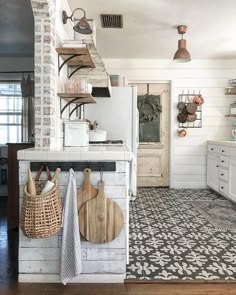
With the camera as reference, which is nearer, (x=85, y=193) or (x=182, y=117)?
(x=85, y=193)

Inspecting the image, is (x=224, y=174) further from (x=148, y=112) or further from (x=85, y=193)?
(x=85, y=193)

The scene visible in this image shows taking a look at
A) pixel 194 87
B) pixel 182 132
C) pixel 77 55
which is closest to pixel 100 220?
pixel 77 55

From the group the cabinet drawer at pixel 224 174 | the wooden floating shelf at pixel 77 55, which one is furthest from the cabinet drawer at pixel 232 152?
the wooden floating shelf at pixel 77 55

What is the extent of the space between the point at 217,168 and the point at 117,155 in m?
3.46

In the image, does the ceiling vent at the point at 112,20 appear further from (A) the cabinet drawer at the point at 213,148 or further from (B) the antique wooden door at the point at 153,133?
(A) the cabinet drawer at the point at 213,148

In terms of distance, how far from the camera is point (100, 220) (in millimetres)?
2111

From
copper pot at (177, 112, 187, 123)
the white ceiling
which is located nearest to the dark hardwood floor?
the white ceiling

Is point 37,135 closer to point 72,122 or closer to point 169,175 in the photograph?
point 72,122

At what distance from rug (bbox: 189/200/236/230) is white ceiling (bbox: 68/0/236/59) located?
2.39 meters

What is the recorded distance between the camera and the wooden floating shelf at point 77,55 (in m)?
2.64

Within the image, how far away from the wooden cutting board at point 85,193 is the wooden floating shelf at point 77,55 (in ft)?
3.61

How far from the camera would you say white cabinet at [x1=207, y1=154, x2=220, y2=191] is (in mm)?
5172

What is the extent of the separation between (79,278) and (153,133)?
401 centimetres

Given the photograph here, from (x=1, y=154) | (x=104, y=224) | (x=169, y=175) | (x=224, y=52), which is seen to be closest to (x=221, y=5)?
(x=224, y=52)
